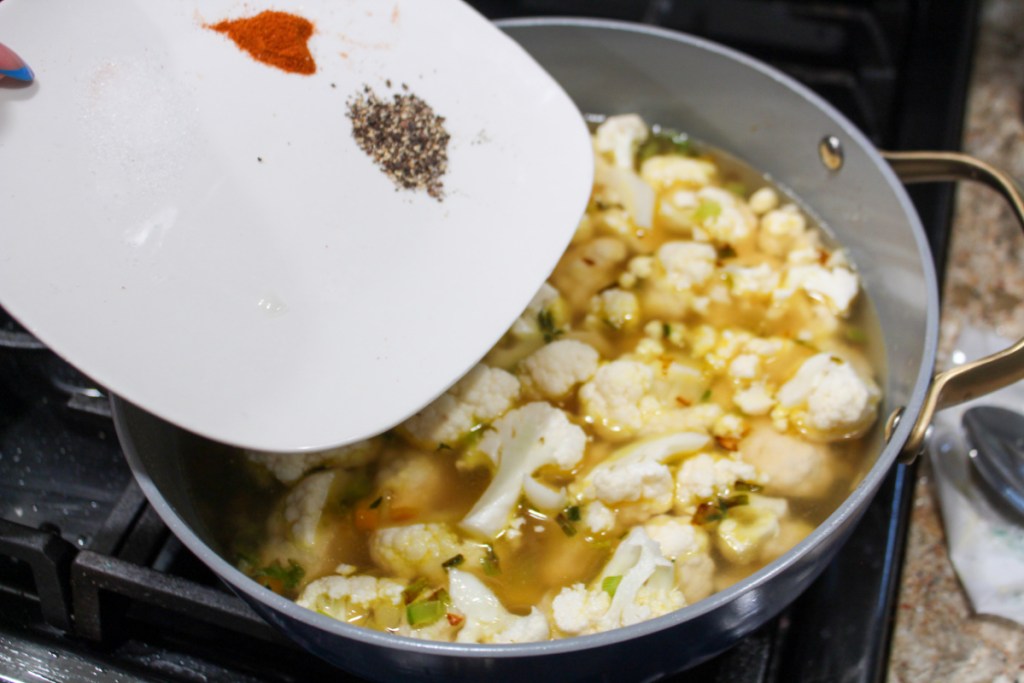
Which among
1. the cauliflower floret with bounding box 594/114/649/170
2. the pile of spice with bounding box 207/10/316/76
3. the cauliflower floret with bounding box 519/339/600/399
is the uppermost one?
the pile of spice with bounding box 207/10/316/76

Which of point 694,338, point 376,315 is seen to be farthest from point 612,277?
point 376,315

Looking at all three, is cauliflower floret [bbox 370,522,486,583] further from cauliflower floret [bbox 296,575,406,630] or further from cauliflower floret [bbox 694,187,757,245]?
cauliflower floret [bbox 694,187,757,245]

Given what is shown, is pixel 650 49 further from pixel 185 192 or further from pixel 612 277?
pixel 185 192

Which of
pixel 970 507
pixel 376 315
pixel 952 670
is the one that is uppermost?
pixel 376 315

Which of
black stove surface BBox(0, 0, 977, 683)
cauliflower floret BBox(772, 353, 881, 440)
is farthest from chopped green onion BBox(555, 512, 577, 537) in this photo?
cauliflower floret BBox(772, 353, 881, 440)

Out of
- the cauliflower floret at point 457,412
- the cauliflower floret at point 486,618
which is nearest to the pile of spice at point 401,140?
the cauliflower floret at point 457,412

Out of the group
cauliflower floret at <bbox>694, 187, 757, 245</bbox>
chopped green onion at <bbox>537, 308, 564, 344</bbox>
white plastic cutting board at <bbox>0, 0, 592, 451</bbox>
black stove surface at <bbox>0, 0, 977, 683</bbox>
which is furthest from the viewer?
cauliflower floret at <bbox>694, 187, 757, 245</bbox>
